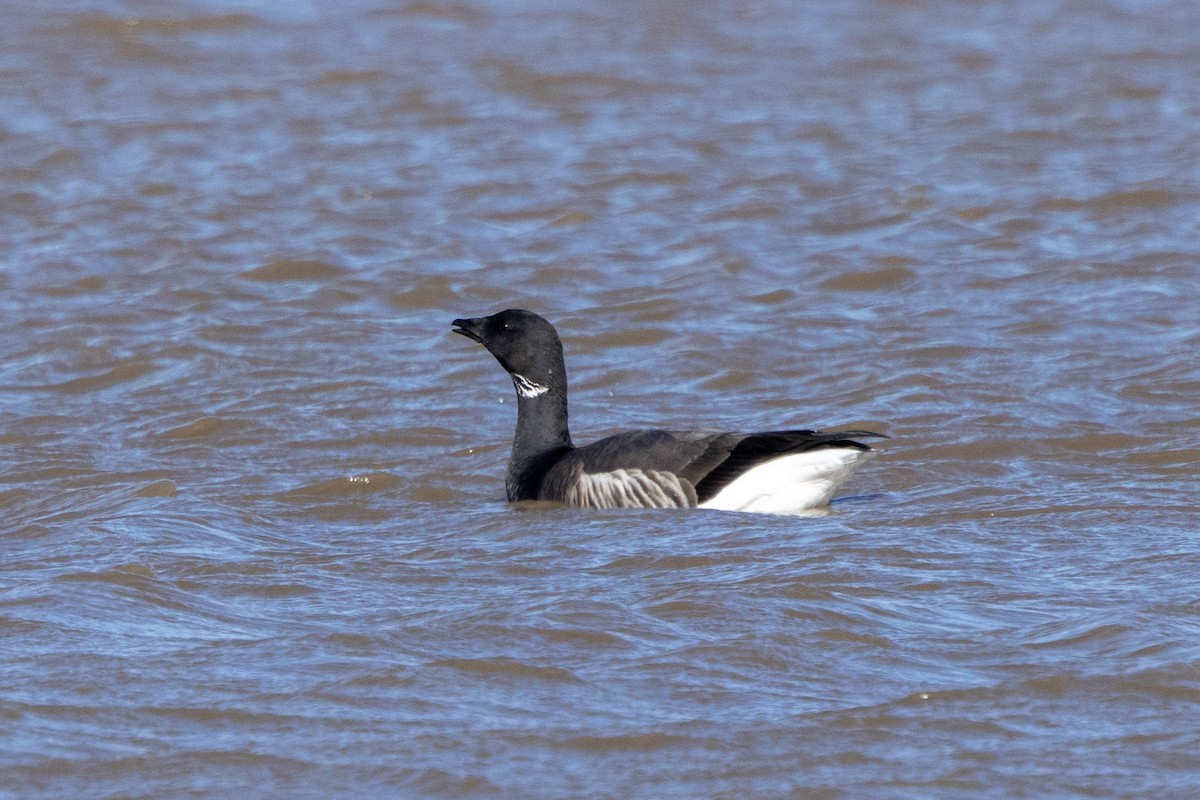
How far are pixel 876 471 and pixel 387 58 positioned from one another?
10.9m

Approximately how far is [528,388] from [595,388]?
155cm

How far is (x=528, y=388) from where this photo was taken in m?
8.90

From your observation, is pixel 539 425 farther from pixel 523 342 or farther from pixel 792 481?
pixel 792 481

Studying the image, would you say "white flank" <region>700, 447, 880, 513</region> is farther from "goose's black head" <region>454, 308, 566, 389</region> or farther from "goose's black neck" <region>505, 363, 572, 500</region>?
"goose's black head" <region>454, 308, 566, 389</region>

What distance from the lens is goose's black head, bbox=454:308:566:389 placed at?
8.88 m

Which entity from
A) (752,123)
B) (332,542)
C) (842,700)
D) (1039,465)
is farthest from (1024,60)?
(842,700)

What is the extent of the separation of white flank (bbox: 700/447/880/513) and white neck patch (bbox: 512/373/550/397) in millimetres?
1256

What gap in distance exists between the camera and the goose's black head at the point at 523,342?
8.88 m

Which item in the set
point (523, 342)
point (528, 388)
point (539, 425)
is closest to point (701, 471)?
point (539, 425)

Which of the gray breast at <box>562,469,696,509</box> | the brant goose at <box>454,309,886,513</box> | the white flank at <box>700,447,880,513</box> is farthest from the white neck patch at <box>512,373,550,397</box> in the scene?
the white flank at <box>700,447,880,513</box>

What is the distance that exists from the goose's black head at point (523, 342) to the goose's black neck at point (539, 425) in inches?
0.4

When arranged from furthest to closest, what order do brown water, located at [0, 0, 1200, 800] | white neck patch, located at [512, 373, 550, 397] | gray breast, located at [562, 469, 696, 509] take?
white neck patch, located at [512, 373, 550, 397]
gray breast, located at [562, 469, 696, 509]
brown water, located at [0, 0, 1200, 800]

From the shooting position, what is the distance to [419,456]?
9.11m

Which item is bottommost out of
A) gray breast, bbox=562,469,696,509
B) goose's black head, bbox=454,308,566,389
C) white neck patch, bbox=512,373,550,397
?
gray breast, bbox=562,469,696,509
